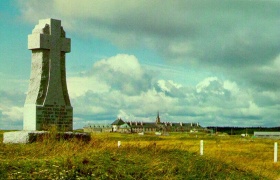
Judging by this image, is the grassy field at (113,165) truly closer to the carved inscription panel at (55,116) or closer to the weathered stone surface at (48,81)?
the carved inscription panel at (55,116)

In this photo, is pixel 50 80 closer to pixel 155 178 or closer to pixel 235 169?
pixel 235 169

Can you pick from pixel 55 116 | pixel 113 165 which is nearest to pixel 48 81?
pixel 55 116

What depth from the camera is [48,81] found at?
20.0 metres

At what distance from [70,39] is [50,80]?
201cm

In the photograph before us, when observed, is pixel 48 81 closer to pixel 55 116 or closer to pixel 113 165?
pixel 55 116

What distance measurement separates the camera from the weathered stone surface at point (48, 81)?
19.5 meters

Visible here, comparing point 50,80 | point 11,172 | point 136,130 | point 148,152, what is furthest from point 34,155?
point 136,130

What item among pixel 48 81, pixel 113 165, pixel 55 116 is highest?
pixel 48 81

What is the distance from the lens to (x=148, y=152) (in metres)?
13.5

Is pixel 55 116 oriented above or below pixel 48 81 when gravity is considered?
below

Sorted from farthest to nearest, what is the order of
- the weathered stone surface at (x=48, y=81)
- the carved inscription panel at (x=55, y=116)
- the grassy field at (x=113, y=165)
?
1. the weathered stone surface at (x=48, y=81)
2. the carved inscription panel at (x=55, y=116)
3. the grassy field at (x=113, y=165)

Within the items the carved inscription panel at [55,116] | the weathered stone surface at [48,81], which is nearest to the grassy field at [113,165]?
the carved inscription panel at [55,116]

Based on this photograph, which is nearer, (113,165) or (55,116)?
(113,165)

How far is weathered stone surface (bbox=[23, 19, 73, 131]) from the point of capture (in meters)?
19.5
